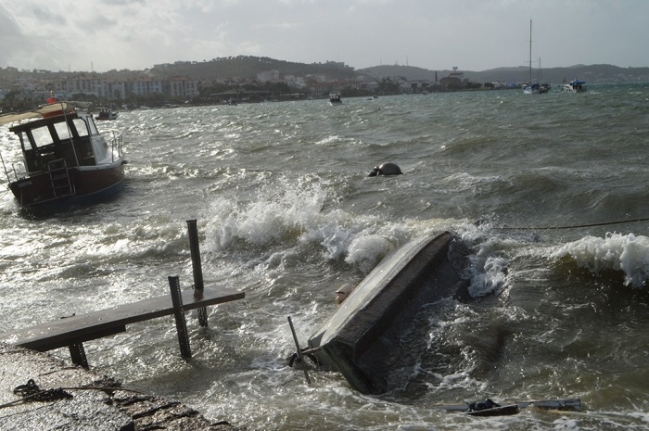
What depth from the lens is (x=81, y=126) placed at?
2386 centimetres

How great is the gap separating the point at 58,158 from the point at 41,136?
2.85 feet

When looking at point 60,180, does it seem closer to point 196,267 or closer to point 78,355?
point 196,267

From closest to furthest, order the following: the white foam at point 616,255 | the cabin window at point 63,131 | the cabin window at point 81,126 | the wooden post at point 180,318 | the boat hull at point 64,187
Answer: the wooden post at point 180,318, the white foam at point 616,255, the boat hull at point 64,187, the cabin window at point 63,131, the cabin window at point 81,126

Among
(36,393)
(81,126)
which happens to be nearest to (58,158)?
(81,126)

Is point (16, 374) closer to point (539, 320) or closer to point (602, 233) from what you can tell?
point (539, 320)

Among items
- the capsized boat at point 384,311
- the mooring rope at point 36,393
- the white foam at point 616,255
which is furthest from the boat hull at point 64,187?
the mooring rope at point 36,393

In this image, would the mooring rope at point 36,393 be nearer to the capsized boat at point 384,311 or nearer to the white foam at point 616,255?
the capsized boat at point 384,311

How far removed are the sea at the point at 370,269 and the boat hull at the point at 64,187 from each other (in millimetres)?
631

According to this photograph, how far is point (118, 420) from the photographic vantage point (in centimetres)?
453

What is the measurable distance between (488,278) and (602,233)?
4.04 metres

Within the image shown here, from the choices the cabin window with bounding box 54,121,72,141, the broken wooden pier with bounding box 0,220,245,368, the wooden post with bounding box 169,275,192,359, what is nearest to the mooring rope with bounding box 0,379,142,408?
the broken wooden pier with bounding box 0,220,245,368

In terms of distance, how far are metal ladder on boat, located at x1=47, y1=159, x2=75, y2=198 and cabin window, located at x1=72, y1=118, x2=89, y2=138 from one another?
63.1 inches

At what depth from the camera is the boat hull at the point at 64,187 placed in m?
21.7

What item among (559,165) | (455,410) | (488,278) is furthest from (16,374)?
(559,165)
